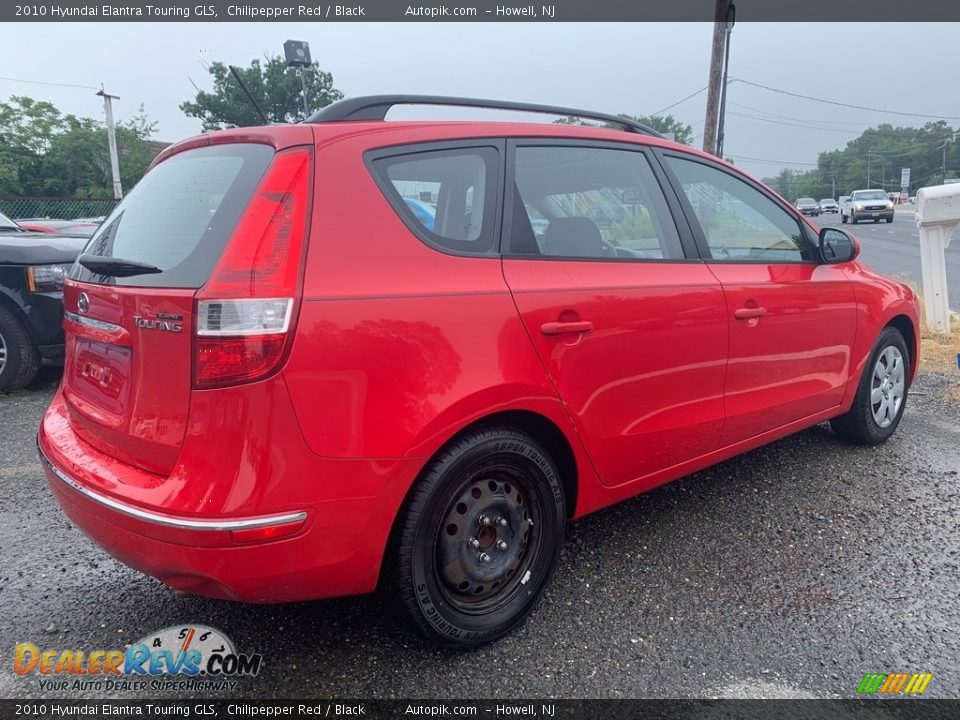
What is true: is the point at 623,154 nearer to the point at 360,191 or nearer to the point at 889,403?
the point at 360,191

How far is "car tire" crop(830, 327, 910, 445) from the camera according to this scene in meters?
3.95

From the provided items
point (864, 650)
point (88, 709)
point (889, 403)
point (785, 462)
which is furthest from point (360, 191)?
point (889, 403)

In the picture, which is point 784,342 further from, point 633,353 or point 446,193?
point 446,193

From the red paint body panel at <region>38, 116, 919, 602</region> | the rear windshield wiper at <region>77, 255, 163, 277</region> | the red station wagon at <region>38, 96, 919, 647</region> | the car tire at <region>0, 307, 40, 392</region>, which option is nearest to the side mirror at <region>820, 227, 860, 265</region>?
the red station wagon at <region>38, 96, 919, 647</region>

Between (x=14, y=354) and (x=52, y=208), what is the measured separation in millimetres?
15632

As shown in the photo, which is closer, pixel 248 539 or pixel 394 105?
pixel 248 539

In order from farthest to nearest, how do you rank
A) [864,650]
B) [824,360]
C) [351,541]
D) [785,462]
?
[785,462] → [824,360] → [864,650] → [351,541]

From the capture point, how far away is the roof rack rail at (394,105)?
2.23 m

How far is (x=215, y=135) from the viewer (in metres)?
2.33

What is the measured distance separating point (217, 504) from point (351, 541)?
0.37 meters

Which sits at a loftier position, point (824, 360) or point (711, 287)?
point (711, 287)

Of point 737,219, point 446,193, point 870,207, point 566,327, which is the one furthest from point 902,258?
point 870,207

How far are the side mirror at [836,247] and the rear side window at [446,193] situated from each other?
6.71 feet

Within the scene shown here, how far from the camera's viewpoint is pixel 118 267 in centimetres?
208
